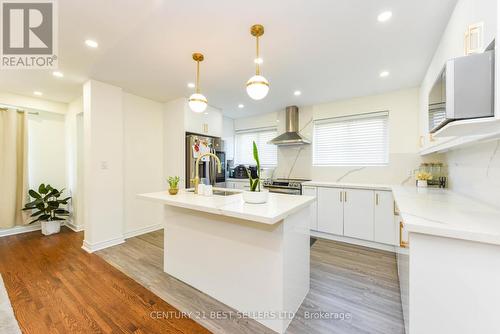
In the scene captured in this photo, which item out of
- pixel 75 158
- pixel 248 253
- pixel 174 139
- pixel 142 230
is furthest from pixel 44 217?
pixel 248 253

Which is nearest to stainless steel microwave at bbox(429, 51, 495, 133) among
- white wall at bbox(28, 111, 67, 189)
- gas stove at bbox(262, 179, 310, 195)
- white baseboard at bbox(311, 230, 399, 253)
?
white baseboard at bbox(311, 230, 399, 253)

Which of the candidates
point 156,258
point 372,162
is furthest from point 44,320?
point 372,162

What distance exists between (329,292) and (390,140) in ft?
8.65

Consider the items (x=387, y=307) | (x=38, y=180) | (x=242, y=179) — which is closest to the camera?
(x=387, y=307)

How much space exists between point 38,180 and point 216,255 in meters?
4.32

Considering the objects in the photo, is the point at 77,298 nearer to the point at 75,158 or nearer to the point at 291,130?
the point at 75,158

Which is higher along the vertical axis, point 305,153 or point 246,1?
point 246,1

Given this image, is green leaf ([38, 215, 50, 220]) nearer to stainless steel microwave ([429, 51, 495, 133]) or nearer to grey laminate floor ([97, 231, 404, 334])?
grey laminate floor ([97, 231, 404, 334])

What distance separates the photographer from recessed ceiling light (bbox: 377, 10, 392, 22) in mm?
1562

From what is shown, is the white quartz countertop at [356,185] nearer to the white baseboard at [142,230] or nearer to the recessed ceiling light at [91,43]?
the white baseboard at [142,230]

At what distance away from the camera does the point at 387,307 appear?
168cm

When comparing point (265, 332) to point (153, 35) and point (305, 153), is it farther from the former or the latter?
point (305, 153)

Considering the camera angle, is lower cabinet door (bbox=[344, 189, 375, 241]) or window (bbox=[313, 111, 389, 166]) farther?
window (bbox=[313, 111, 389, 166])

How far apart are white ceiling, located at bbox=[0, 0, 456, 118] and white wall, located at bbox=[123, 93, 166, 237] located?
1.59ft
